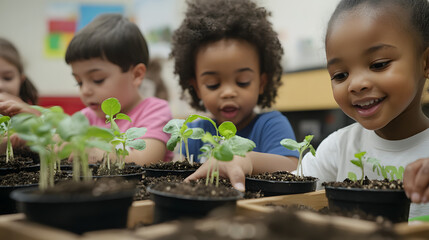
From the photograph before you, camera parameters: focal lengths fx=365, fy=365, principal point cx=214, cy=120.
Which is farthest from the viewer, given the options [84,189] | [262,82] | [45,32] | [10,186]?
[45,32]

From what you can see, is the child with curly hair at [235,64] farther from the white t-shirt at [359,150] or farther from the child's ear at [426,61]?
the child's ear at [426,61]

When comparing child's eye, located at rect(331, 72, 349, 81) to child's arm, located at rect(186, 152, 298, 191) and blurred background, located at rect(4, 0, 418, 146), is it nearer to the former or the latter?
child's arm, located at rect(186, 152, 298, 191)

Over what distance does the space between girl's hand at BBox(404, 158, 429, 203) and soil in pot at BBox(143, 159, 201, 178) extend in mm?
570

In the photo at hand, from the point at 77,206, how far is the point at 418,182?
61cm

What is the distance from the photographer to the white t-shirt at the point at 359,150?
1092mm

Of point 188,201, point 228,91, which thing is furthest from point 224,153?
point 228,91

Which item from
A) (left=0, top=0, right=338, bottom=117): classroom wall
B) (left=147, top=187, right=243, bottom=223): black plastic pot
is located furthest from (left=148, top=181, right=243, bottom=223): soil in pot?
(left=0, top=0, right=338, bottom=117): classroom wall

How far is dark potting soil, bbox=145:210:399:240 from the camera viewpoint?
42cm

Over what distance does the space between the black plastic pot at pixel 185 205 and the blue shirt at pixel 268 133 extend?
817 millimetres

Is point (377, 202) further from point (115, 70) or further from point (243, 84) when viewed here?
point (115, 70)

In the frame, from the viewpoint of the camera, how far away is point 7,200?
806mm

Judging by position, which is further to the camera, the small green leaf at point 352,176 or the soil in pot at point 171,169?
the soil in pot at point 171,169

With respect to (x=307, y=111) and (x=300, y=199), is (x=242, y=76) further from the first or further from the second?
(x=307, y=111)

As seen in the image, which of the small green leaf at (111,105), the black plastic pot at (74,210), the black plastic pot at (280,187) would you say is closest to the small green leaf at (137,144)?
the small green leaf at (111,105)
